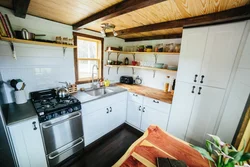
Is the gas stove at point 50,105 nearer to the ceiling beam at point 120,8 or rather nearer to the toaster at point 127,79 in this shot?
the ceiling beam at point 120,8

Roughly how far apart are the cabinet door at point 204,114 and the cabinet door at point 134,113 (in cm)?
99

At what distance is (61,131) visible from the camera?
60.9 inches

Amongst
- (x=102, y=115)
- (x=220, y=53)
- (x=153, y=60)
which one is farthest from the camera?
(x=153, y=60)

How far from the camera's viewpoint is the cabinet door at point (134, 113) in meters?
2.42

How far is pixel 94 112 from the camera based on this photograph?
6.41 ft

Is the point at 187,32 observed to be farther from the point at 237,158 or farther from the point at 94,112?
the point at 94,112

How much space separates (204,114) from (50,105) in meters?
2.35

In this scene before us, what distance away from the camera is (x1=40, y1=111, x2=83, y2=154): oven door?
142 centimetres

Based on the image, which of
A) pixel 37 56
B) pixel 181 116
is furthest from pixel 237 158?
pixel 37 56

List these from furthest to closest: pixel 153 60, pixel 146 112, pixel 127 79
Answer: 1. pixel 127 79
2. pixel 153 60
3. pixel 146 112

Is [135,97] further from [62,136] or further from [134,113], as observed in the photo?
[62,136]

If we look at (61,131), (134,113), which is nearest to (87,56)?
(61,131)

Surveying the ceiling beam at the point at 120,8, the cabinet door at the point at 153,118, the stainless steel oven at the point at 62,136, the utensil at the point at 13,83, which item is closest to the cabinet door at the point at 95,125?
the stainless steel oven at the point at 62,136

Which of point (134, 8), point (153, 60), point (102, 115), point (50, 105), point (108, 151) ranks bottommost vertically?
point (108, 151)
